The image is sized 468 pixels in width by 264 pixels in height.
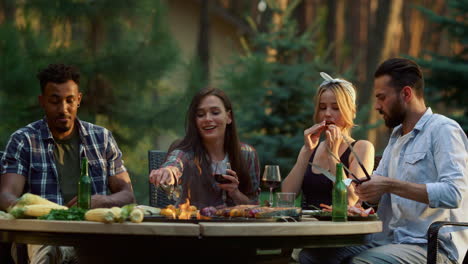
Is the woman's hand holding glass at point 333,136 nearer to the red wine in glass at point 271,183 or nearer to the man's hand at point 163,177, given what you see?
the red wine in glass at point 271,183

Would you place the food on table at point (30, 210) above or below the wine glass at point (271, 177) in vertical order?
below

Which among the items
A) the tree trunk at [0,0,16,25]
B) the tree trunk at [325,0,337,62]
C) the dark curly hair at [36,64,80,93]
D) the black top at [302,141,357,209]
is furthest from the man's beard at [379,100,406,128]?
the tree trunk at [325,0,337,62]

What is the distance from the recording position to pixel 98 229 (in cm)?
324

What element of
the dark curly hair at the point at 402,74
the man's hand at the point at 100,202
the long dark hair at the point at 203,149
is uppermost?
the dark curly hair at the point at 402,74

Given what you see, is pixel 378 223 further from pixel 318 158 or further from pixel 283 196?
pixel 318 158

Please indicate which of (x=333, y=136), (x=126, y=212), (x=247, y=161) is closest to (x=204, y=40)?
(x=247, y=161)

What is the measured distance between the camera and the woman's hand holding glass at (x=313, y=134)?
480 centimetres

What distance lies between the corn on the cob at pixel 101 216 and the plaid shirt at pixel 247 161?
1.45 metres

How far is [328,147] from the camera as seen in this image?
191 inches

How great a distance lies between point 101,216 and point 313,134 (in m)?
1.94

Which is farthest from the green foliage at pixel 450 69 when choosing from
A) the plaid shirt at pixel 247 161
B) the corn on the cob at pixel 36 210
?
the corn on the cob at pixel 36 210

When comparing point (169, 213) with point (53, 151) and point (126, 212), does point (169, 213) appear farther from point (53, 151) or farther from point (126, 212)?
point (53, 151)

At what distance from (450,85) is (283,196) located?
846cm

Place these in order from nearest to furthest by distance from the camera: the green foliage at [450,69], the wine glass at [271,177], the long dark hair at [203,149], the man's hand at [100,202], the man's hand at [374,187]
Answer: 1. the man's hand at [374,187]
2. the wine glass at [271,177]
3. the man's hand at [100,202]
4. the long dark hair at [203,149]
5. the green foliage at [450,69]
